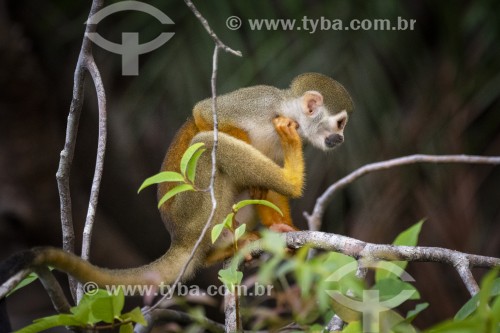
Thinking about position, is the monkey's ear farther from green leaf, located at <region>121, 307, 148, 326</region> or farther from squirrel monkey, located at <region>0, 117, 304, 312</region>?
green leaf, located at <region>121, 307, 148, 326</region>

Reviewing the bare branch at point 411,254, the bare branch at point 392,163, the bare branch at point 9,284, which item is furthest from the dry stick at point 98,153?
the bare branch at point 392,163

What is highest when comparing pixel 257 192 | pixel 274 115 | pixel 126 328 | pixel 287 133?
pixel 274 115

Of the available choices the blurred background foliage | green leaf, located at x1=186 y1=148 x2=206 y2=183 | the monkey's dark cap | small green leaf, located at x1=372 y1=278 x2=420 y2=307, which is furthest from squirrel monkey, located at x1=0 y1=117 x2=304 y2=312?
the blurred background foliage

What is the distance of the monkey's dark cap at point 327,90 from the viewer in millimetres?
3053

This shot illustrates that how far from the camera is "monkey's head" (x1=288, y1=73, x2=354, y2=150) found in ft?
10.0

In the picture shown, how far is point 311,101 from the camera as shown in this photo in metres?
3.05

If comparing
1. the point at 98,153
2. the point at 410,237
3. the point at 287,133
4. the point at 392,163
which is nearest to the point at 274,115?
the point at 287,133

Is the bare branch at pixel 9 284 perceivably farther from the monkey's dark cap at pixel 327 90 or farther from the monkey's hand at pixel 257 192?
the monkey's dark cap at pixel 327 90

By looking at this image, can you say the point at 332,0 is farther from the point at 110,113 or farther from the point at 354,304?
the point at 354,304

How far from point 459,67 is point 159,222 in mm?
2536

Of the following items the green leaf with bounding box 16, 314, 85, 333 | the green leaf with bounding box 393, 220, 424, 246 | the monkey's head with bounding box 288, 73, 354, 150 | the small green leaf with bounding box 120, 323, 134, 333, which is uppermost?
the monkey's head with bounding box 288, 73, 354, 150

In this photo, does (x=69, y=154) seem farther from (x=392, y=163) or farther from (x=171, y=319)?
(x=392, y=163)

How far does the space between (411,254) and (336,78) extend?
2.89 m

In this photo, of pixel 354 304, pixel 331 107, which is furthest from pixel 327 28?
pixel 354 304
